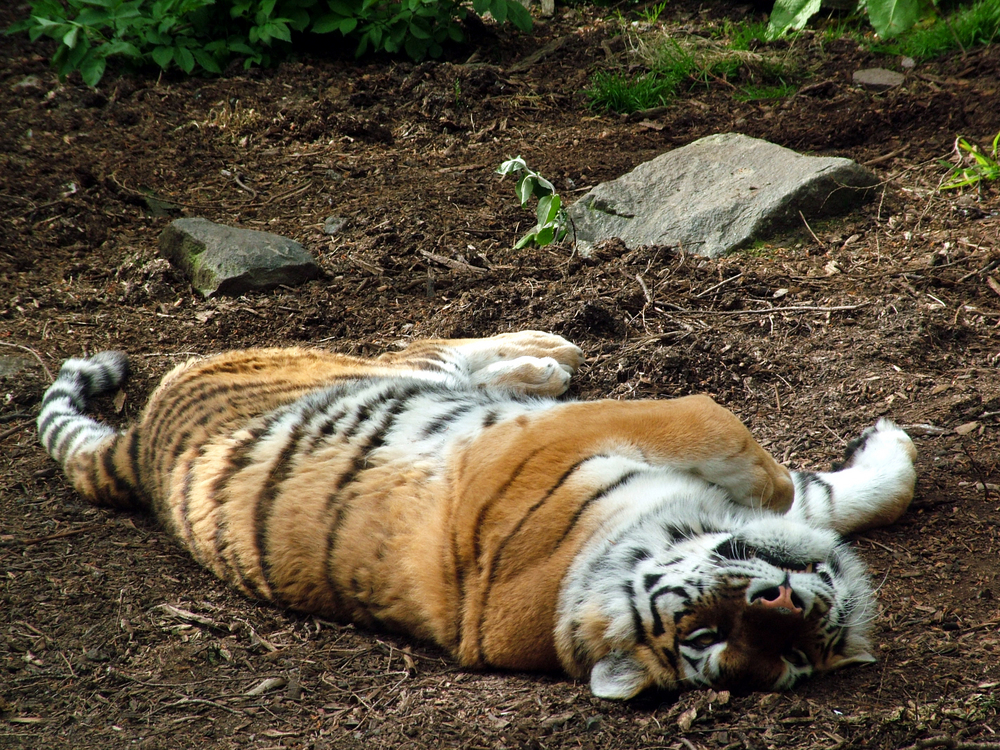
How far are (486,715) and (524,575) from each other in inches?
14.9

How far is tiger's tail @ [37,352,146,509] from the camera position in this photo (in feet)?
10.0

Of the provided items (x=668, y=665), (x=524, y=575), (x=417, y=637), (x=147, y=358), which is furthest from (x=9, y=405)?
(x=668, y=665)

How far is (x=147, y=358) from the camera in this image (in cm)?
402

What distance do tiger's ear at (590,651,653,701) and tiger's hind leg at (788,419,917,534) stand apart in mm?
811

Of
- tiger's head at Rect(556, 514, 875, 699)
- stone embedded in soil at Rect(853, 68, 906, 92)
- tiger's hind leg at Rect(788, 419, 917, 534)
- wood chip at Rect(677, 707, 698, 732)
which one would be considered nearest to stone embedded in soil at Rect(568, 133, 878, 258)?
stone embedded in soil at Rect(853, 68, 906, 92)

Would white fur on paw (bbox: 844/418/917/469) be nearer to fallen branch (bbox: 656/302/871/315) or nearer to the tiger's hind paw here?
the tiger's hind paw

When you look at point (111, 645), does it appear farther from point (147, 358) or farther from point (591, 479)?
point (147, 358)

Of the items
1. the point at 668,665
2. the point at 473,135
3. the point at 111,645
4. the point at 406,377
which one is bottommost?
the point at 111,645

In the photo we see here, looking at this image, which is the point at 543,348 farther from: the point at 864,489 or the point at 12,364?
the point at 12,364

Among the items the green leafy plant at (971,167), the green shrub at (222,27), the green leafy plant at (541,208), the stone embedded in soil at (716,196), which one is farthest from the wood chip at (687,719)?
the green shrub at (222,27)

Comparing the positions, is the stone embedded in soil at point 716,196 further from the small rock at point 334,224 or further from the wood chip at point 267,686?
the wood chip at point 267,686

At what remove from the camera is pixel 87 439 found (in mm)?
3195

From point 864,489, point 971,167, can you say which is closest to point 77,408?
point 864,489

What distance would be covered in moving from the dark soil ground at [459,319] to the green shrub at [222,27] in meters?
0.22
